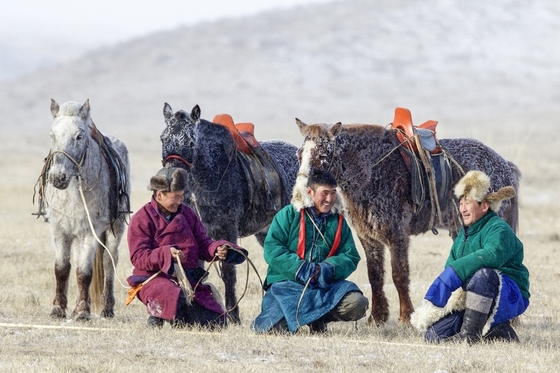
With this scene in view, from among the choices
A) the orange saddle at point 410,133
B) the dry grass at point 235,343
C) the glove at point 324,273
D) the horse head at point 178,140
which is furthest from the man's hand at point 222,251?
the orange saddle at point 410,133

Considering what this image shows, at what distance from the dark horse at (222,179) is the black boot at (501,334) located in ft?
7.69

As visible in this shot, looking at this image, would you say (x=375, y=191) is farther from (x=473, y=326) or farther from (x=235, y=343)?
(x=235, y=343)

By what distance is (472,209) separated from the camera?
757 cm

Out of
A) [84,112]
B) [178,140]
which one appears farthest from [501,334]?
[84,112]

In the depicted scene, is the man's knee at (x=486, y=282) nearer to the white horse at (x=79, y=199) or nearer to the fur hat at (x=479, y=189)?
the fur hat at (x=479, y=189)

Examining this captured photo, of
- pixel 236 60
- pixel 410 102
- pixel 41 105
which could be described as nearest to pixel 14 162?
pixel 410 102

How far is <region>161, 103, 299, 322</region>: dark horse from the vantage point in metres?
8.69

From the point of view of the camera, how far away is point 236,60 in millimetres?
105812

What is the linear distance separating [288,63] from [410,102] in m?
20.0

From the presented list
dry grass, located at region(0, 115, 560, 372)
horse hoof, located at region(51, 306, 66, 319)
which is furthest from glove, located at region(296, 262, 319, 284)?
horse hoof, located at region(51, 306, 66, 319)

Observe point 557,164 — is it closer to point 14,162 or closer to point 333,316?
point 14,162

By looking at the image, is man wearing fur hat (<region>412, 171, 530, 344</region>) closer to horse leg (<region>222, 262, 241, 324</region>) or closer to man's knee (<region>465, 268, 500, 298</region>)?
man's knee (<region>465, 268, 500, 298</region>)

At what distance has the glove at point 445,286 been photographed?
7.45 meters

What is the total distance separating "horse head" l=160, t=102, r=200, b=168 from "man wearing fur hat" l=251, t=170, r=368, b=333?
1.25 metres
